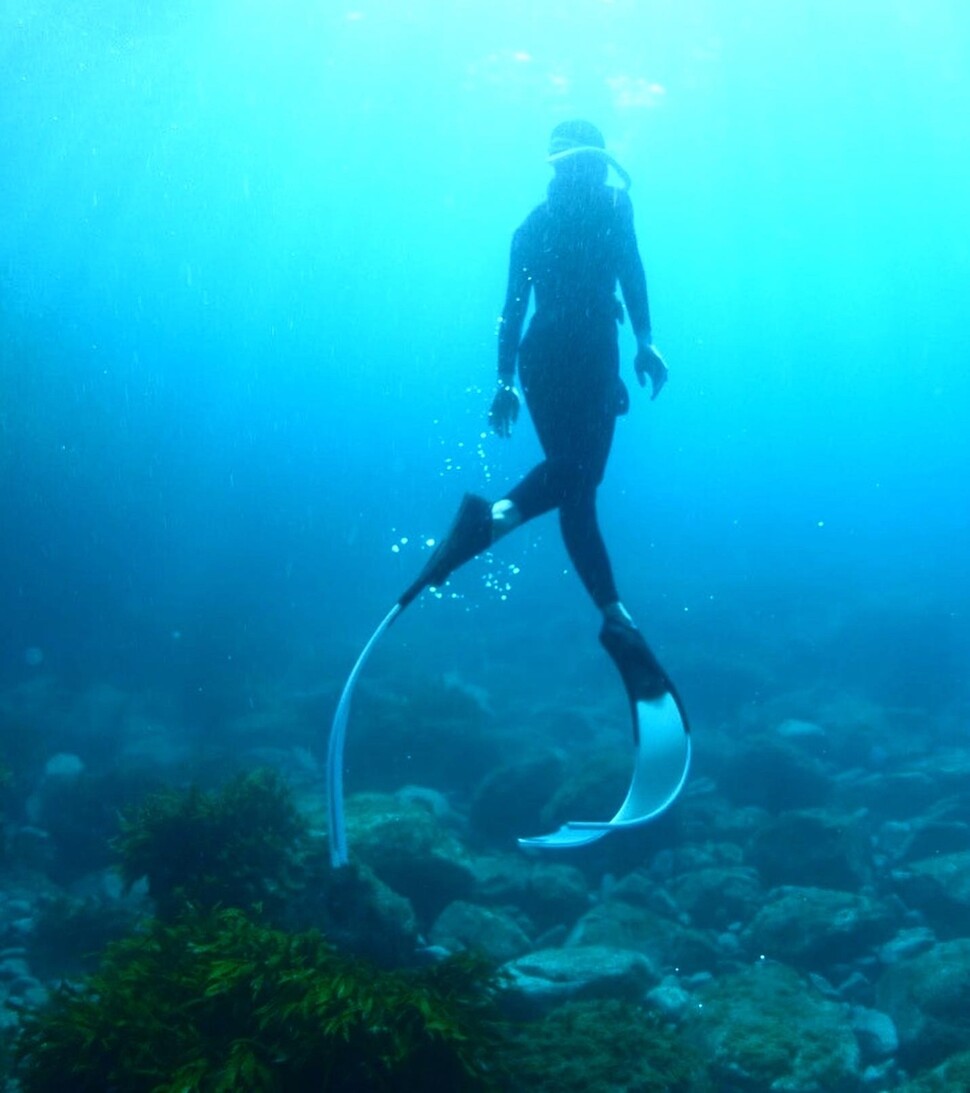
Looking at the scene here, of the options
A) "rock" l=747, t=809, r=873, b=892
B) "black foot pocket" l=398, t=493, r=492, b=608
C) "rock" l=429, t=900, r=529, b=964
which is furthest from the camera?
"rock" l=747, t=809, r=873, b=892

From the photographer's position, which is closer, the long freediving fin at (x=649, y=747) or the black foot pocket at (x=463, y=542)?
the long freediving fin at (x=649, y=747)

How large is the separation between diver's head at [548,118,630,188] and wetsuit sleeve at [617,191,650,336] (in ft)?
0.57

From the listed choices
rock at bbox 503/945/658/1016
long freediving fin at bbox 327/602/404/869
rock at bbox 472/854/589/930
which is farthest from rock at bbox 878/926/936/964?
long freediving fin at bbox 327/602/404/869

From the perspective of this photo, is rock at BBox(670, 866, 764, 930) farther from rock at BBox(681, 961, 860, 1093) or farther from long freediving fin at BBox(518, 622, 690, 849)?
long freediving fin at BBox(518, 622, 690, 849)

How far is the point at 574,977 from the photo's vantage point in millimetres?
6223

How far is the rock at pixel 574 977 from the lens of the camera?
5.98m

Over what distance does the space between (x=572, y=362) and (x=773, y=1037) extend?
4.81 meters

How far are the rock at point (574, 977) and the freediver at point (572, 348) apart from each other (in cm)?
326

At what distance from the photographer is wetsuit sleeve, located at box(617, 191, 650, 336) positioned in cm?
480

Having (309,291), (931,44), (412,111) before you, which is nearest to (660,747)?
(931,44)

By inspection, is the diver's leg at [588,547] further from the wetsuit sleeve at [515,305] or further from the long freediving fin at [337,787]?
the long freediving fin at [337,787]

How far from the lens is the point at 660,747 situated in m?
4.09

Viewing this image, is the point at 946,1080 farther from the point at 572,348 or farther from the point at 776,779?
the point at 776,779

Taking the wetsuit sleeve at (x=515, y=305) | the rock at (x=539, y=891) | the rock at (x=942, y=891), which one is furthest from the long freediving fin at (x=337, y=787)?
the rock at (x=942, y=891)
